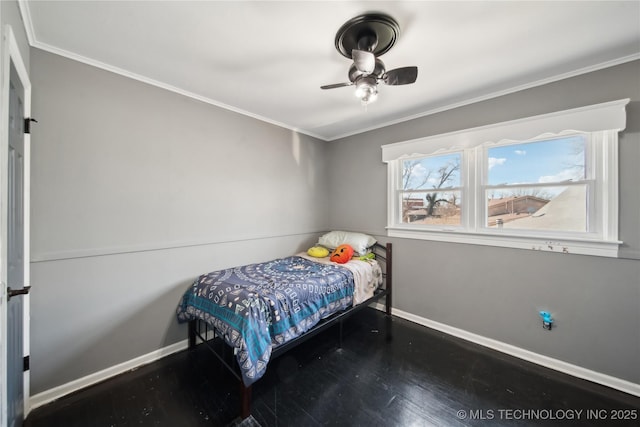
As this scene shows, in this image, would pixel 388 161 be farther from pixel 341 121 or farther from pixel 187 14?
pixel 187 14

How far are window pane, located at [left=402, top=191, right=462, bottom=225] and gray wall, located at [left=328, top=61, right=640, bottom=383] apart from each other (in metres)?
0.27

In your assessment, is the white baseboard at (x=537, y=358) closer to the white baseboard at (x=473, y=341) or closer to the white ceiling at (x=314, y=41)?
the white baseboard at (x=473, y=341)

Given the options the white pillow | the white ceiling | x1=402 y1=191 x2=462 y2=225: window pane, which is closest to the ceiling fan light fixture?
the white ceiling

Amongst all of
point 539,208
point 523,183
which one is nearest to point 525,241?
point 539,208

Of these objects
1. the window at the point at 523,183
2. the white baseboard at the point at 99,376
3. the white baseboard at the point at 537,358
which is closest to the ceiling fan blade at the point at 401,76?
the window at the point at 523,183

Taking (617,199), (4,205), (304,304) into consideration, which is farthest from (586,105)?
(4,205)

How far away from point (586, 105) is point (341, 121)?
224 centimetres

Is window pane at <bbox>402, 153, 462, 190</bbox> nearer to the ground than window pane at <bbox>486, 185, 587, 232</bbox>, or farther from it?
farther from it

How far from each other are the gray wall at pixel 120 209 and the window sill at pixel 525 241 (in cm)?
213

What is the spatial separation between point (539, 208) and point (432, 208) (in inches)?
37.4

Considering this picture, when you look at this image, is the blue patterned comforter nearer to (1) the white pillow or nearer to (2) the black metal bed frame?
(2) the black metal bed frame

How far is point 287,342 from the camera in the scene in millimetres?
1853

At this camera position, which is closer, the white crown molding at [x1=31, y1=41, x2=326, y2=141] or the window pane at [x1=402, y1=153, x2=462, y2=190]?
the white crown molding at [x1=31, y1=41, x2=326, y2=141]

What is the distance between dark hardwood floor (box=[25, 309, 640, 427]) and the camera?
5.09ft
